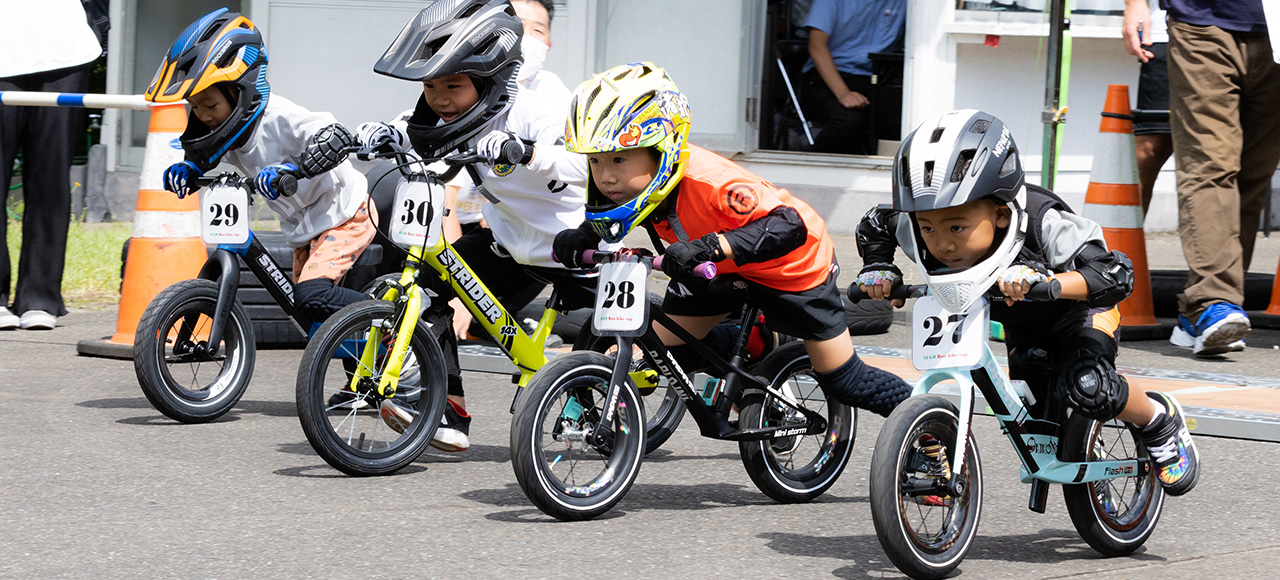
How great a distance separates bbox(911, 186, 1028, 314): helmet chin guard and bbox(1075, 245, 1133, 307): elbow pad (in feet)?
0.57

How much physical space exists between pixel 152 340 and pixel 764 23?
24.6 ft

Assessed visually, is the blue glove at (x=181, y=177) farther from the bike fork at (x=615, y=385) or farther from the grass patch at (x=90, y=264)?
the grass patch at (x=90, y=264)

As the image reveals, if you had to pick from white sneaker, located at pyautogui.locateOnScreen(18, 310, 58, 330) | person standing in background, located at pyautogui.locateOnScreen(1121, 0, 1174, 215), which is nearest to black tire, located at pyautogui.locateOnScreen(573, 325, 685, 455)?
person standing in background, located at pyautogui.locateOnScreen(1121, 0, 1174, 215)

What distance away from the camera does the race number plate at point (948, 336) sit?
3.86 metres

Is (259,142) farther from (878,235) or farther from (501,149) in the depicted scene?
(878,235)

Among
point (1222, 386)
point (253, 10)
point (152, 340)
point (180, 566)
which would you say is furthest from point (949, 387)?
point (253, 10)

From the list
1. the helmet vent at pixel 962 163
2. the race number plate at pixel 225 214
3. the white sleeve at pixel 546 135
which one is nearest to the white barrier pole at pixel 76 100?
the race number plate at pixel 225 214

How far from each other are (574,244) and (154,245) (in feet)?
10.8

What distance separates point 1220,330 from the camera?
23.8 ft

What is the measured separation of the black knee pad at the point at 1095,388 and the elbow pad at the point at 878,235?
1.82ft

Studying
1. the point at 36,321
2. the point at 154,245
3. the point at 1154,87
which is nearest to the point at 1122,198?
the point at 1154,87

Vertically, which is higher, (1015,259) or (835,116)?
(835,116)

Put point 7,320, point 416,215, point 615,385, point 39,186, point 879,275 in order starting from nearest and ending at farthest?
1. point 879,275
2. point 615,385
3. point 416,215
4. point 7,320
5. point 39,186

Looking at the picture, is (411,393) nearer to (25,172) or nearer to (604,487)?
(604,487)
